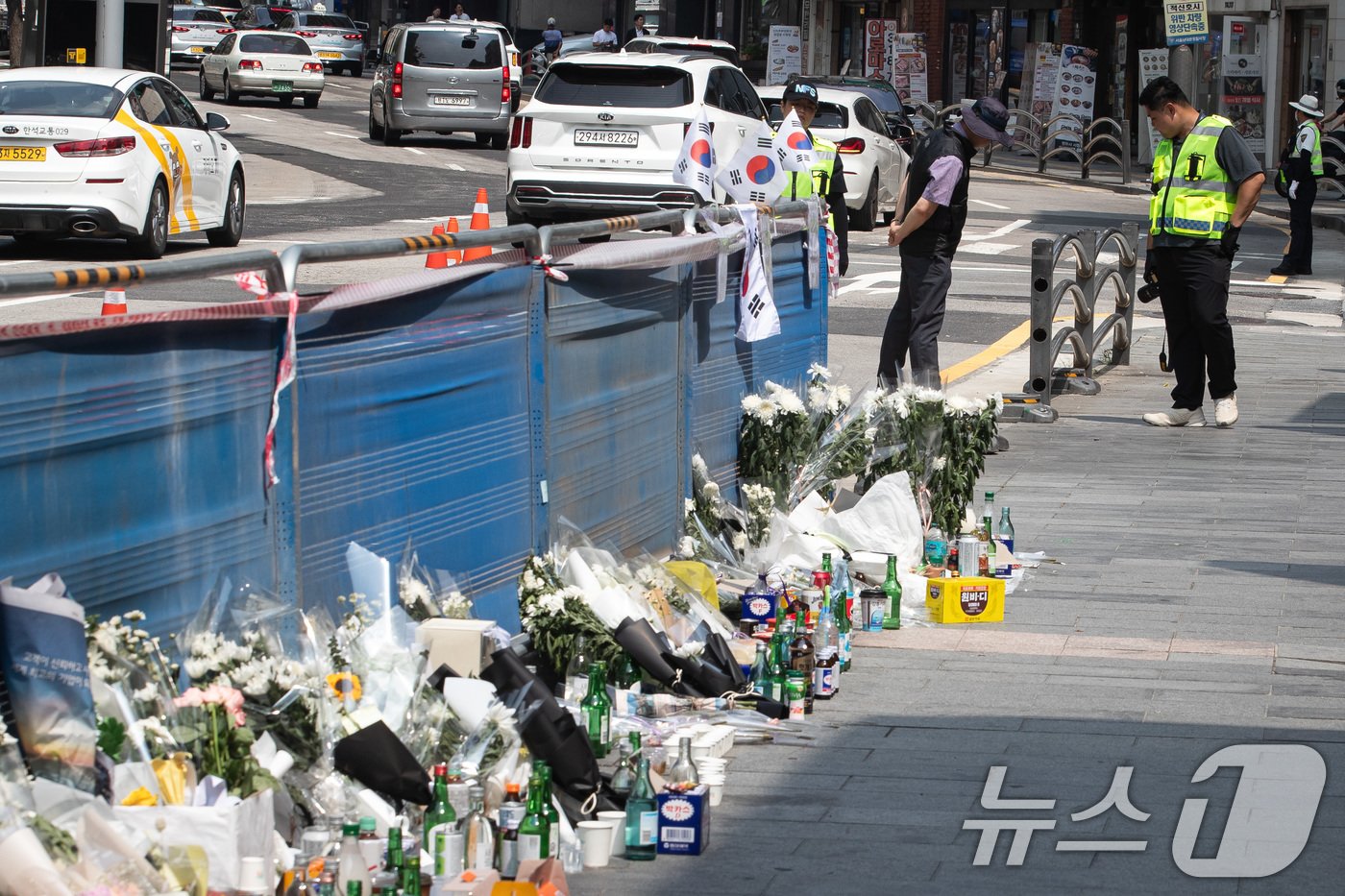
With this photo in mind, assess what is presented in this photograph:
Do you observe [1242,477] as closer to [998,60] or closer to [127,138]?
[127,138]

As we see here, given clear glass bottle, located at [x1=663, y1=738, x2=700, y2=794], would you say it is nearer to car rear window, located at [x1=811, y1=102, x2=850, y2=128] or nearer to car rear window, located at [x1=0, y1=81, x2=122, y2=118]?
car rear window, located at [x1=0, y1=81, x2=122, y2=118]

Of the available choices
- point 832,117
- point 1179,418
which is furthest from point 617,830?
point 832,117

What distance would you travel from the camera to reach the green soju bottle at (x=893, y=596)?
24.2ft

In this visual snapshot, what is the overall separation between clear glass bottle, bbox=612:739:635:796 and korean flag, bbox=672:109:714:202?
4.84 m

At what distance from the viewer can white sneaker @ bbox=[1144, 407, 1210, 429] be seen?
1219 centimetres

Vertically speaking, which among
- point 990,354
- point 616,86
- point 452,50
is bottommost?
point 990,354

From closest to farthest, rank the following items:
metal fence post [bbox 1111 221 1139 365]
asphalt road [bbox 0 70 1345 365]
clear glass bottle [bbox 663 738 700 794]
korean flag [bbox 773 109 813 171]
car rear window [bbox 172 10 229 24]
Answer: clear glass bottle [bbox 663 738 700 794] → korean flag [bbox 773 109 813 171] → metal fence post [bbox 1111 221 1139 365] → asphalt road [bbox 0 70 1345 365] → car rear window [bbox 172 10 229 24]

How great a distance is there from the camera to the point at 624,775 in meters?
5.25

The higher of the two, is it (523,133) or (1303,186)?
(523,133)

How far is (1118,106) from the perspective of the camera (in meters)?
44.4

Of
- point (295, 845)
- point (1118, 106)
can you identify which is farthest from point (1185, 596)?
point (1118, 106)

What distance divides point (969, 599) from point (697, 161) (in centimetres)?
316

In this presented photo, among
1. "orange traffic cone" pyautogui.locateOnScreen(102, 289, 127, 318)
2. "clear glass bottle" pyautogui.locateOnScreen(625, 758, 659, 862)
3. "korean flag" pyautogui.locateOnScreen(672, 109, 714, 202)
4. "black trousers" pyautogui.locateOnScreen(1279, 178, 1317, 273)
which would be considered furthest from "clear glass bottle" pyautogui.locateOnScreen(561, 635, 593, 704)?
"black trousers" pyautogui.locateOnScreen(1279, 178, 1317, 273)

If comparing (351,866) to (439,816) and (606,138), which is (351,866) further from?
(606,138)
